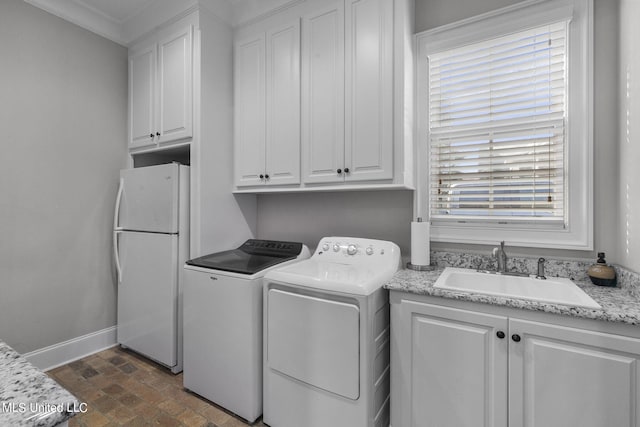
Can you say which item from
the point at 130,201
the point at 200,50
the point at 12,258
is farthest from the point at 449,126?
the point at 12,258

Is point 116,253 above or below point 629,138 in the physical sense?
below

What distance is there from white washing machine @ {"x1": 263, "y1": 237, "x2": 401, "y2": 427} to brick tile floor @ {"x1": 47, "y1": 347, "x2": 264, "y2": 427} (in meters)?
0.37

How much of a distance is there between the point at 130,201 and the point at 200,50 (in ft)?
4.51

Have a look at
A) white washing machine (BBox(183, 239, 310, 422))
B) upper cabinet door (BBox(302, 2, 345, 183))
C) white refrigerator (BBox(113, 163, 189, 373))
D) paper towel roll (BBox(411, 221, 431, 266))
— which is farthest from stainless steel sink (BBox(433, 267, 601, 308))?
white refrigerator (BBox(113, 163, 189, 373))

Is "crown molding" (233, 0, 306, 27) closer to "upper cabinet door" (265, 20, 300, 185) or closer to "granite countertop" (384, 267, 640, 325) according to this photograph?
"upper cabinet door" (265, 20, 300, 185)

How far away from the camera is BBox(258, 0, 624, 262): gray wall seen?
157 cm

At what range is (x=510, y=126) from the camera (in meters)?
1.81

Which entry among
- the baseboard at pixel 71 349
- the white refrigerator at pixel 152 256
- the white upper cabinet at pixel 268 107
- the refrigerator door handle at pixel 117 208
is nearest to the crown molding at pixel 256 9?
the white upper cabinet at pixel 268 107

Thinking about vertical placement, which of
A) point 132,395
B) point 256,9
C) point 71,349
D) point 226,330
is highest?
point 256,9

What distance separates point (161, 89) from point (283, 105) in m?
1.10

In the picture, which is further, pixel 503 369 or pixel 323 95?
pixel 323 95

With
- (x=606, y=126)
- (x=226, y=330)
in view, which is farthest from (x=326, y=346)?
(x=606, y=126)

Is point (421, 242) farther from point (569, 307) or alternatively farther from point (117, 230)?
point (117, 230)

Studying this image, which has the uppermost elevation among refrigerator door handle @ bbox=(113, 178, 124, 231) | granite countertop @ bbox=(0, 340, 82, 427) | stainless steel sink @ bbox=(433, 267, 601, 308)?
refrigerator door handle @ bbox=(113, 178, 124, 231)
